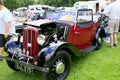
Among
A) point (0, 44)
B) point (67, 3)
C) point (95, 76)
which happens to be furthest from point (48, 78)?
point (67, 3)

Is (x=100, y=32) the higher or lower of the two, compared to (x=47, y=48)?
lower

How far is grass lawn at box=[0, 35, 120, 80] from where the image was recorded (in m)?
4.54

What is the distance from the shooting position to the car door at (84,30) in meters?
5.24

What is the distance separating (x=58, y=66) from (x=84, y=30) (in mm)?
1844

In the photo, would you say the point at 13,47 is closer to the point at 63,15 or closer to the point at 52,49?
the point at 52,49

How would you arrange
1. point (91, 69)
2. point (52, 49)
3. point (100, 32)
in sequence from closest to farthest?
point (52, 49) < point (91, 69) < point (100, 32)

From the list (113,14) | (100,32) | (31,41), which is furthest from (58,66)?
(113,14)

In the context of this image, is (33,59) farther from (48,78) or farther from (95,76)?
(95,76)

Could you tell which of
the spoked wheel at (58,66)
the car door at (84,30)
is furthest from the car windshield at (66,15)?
the spoked wheel at (58,66)

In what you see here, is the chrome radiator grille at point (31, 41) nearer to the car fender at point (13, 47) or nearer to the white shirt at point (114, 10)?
the car fender at point (13, 47)

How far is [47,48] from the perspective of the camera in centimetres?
405

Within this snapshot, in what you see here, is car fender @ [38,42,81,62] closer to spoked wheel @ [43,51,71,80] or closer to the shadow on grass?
spoked wheel @ [43,51,71,80]

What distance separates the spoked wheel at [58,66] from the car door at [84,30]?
93cm

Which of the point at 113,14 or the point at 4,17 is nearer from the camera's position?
the point at 4,17
